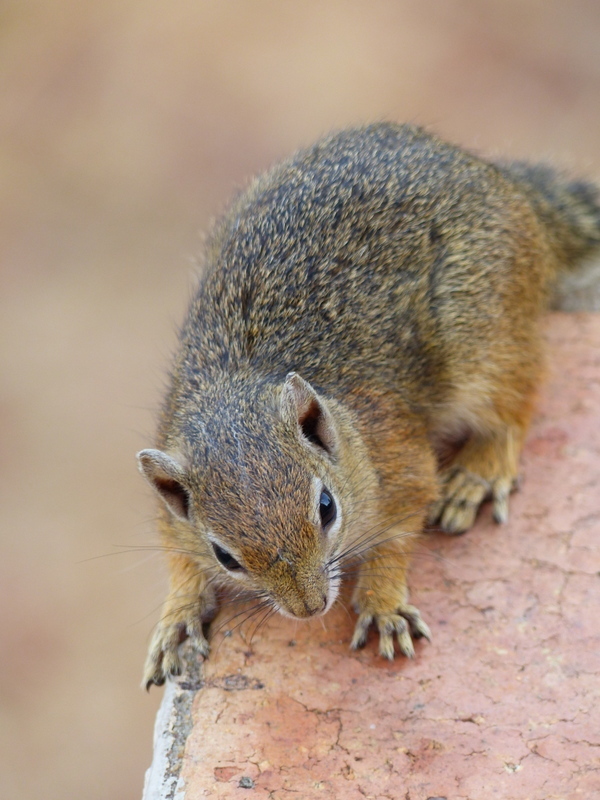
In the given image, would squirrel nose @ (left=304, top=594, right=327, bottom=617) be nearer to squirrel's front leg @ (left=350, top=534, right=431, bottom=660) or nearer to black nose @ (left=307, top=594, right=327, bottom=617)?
black nose @ (left=307, top=594, right=327, bottom=617)

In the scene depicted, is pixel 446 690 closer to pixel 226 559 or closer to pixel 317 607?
pixel 317 607

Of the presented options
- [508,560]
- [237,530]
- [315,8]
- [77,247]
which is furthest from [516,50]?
[237,530]

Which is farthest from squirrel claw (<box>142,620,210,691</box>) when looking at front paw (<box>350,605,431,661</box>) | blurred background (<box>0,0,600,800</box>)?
Answer: blurred background (<box>0,0,600,800</box>)

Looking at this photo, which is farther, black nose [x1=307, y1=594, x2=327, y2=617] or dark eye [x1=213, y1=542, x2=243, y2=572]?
dark eye [x1=213, y1=542, x2=243, y2=572]

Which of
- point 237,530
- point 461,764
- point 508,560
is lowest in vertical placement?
point 461,764

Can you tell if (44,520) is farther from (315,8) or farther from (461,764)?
(315,8)

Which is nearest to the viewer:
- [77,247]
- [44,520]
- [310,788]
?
[310,788]
